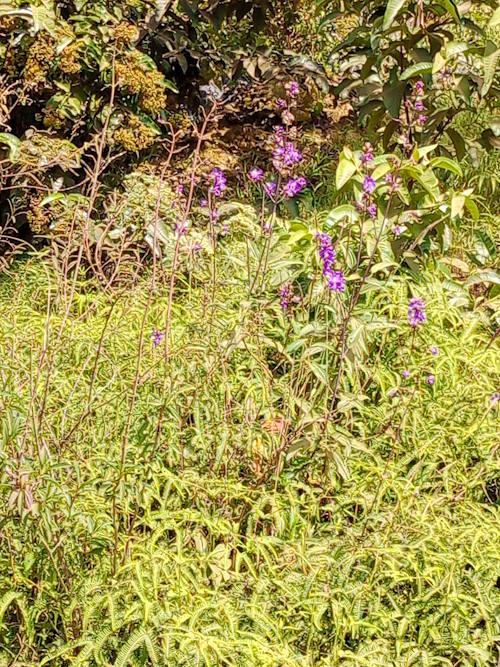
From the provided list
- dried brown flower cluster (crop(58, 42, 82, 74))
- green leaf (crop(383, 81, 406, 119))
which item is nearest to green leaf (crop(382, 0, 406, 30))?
green leaf (crop(383, 81, 406, 119))

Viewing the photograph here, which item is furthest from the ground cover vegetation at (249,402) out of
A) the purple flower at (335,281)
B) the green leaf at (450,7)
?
the green leaf at (450,7)

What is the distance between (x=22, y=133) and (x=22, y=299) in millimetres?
866

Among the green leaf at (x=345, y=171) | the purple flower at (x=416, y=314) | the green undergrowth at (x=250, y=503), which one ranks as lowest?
the green undergrowth at (x=250, y=503)

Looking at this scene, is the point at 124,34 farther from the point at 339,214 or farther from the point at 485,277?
the point at 485,277

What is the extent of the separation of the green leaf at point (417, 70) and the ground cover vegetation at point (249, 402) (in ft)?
0.04

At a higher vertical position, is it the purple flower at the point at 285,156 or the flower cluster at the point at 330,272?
the purple flower at the point at 285,156

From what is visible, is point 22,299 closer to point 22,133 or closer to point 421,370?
point 22,133

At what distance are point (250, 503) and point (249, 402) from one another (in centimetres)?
30

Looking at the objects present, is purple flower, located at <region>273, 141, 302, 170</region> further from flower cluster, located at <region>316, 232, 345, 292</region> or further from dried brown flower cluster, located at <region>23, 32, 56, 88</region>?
dried brown flower cluster, located at <region>23, 32, 56, 88</region>

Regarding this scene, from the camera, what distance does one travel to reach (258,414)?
8.78ft

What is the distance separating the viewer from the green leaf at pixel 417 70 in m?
3.53

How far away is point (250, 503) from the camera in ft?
8.31

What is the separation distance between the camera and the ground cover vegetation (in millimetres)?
2158

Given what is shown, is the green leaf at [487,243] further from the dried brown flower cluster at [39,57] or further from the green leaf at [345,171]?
the dried brown flower cluster at [39,57]
